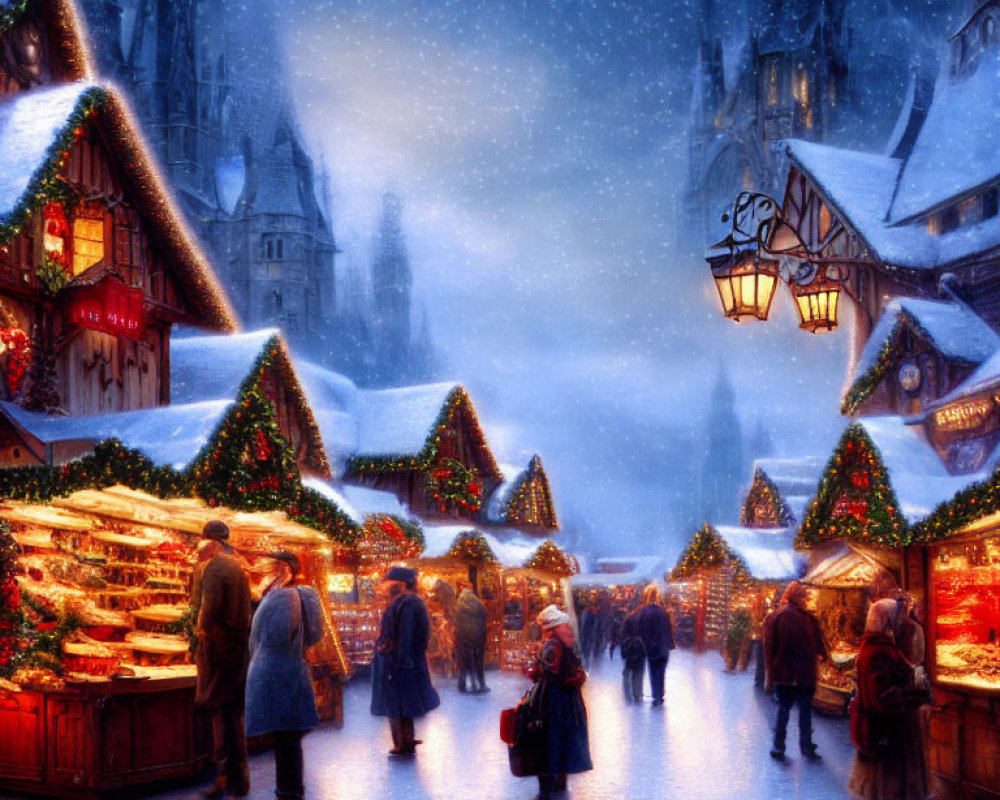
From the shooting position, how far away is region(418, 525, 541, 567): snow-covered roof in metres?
25.5

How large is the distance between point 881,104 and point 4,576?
5993 centimetres

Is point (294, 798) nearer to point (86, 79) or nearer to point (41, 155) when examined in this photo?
point (41, 155)

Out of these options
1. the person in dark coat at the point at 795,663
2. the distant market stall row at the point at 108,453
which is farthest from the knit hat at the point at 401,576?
the person in dark coat at the point at 795,663

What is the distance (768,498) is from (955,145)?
480 inches

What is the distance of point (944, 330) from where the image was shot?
19.2m

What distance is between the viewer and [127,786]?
1006 cm

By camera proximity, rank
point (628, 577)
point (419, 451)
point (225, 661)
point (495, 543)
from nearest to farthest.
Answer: point (225, 661) < point (419, 451) < point (495, 543) < point (628, 577)

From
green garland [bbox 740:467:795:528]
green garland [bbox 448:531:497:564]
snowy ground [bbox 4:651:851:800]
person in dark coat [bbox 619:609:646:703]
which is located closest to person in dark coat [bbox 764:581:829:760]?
snowy ground [bbox 4:651:851:800]

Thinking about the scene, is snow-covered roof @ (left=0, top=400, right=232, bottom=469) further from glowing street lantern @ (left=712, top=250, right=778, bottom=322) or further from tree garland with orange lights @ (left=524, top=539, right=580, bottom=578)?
tree garland with orange lights @ (left=524, top=539, right=580, bottom=578)

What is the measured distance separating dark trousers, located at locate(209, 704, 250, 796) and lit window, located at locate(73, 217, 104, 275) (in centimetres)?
604

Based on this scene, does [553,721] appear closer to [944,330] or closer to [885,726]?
[885,726]

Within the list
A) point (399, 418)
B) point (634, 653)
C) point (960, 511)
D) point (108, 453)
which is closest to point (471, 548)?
point (399, 418)

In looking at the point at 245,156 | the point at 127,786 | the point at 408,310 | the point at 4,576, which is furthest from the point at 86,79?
the point at 408,310

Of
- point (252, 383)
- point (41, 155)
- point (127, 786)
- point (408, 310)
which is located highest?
point (408, 310)
